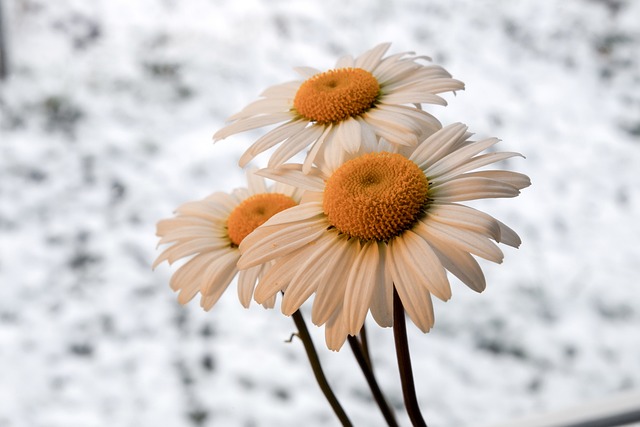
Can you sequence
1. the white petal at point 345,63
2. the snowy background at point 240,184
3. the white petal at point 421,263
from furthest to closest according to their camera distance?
1. the snowy background at point 240,184
2. the white petal at point 345,63
3. the white petal at point 421,263

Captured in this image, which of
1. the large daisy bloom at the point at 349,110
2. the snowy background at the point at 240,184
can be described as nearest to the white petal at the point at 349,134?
the large daisy bloom at the point at 349,110

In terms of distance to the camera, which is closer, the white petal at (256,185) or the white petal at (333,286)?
the white petal at (333,286)

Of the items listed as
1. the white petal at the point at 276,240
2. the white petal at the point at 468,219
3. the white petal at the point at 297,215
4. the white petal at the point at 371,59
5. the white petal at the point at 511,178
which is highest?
the white petal at the point at 371,59

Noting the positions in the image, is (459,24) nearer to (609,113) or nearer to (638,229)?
(609,113)

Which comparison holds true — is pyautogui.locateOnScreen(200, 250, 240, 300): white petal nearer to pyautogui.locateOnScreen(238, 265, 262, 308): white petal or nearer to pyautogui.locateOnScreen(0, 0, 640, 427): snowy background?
pyautogui.locateOnScreen(238, 265, 262, 308): white petal

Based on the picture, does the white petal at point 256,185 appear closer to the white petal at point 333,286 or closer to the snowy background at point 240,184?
the white petal at point 333,286

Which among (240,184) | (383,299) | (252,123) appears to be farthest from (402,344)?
(240,184)

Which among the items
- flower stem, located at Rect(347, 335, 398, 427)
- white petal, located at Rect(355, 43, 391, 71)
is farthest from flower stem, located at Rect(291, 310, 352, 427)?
white petal, located at Rect(355, 43, 391, 71)

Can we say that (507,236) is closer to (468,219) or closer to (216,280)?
(468,219)

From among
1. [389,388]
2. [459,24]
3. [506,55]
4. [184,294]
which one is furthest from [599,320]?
[184,294]
